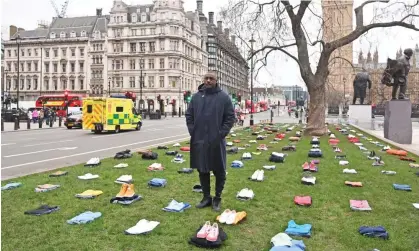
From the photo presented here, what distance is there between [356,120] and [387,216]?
103ft

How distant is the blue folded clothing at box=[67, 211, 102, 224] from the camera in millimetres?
5324

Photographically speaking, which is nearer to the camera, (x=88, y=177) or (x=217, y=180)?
(x=217, y=180)

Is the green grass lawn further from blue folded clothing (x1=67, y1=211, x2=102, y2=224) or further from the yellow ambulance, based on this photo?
the yellow ambulance

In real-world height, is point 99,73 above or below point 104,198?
above

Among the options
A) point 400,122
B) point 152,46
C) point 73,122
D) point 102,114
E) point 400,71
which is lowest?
point 73,122

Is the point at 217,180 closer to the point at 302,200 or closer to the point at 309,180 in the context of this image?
the point at 302,200

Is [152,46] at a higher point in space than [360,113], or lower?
higher

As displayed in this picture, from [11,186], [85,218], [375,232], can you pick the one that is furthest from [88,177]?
[375,232]

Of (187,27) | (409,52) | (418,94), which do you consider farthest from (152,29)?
(409,52)

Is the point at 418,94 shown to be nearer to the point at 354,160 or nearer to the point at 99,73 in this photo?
the point at 99,73

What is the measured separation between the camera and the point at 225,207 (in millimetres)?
6199

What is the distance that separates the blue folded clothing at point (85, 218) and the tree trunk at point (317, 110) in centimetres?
1740

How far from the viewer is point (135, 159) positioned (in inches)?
476

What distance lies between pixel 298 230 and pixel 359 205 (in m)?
1.86
